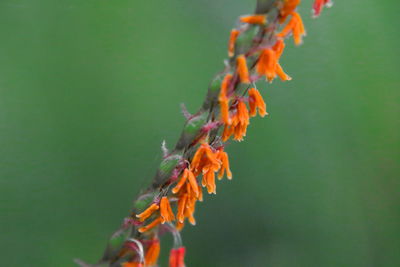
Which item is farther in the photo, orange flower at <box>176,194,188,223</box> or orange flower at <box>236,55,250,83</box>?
orange flower at <box>176,194,188,223</box>

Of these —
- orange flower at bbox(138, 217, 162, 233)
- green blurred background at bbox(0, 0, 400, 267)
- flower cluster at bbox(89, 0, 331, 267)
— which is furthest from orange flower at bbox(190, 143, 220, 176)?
green blurred background at bbox(0, 0, 400, 267)

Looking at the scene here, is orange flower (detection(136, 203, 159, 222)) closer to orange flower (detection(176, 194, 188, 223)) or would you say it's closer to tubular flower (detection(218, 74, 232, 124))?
orange flower (detection(176, 194, 188, 223))

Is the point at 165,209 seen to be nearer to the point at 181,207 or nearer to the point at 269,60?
the point at 181,207

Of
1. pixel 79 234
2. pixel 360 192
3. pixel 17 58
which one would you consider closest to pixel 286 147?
pixel 360 192

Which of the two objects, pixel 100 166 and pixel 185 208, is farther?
pixel 100 166

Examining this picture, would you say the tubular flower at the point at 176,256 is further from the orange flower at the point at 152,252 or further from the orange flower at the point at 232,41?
the orange flower at the point at 232,41

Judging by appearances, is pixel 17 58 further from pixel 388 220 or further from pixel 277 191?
pixel 388 220

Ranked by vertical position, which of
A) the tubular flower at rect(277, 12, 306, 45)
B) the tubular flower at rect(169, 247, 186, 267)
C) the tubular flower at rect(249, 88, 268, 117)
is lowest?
the tubular flower at rect(169, 247, 186, 267)
